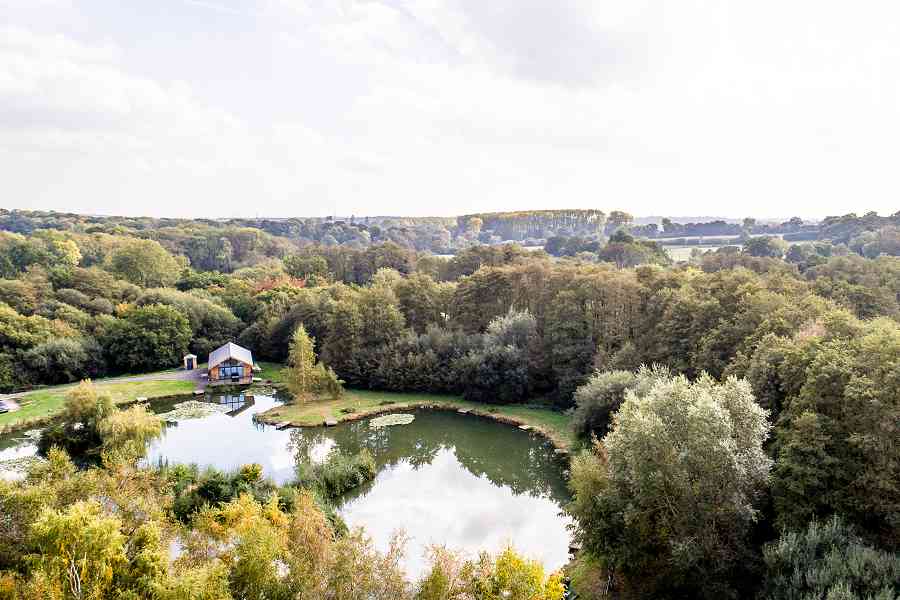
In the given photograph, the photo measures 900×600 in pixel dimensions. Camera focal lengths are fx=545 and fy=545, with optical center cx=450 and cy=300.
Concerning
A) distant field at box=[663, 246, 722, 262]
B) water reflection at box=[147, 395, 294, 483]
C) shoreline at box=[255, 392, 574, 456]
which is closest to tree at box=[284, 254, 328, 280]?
water reflection at box=[147, 395, 294, 483]

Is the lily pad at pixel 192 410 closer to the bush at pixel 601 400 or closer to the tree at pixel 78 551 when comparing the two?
the bush at pixel 601 400

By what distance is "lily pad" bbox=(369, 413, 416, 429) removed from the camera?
29164 mm

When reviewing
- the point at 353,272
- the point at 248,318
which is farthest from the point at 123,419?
the point at 353,272

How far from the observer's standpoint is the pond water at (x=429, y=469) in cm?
1822

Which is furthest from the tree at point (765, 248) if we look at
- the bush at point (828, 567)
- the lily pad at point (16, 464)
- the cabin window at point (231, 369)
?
the lily pad at point (16, 464)

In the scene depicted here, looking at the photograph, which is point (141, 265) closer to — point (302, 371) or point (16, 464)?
point (302, 371)

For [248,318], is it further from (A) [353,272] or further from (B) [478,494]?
(B) [478,494]

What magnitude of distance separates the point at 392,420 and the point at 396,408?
197cm

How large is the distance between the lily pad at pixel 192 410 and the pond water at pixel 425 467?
171mm

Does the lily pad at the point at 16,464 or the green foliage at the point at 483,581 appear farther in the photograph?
the lily pad at the point at 16,464

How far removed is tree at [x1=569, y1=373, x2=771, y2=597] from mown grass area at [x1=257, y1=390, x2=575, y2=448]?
12.4m

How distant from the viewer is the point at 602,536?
45.9ft

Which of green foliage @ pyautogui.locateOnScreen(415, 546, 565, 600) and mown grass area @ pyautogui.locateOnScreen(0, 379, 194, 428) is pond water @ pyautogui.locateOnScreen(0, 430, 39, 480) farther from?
green foliage @ pyautogui.locateOnScreen(415, 546, 565, 600)

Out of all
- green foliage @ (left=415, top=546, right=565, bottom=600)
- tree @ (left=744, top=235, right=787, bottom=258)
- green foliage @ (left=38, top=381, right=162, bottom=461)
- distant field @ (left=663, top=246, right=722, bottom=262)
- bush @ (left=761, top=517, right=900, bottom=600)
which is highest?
tree @ (left=744, top=235, right=787, bottom=258)
